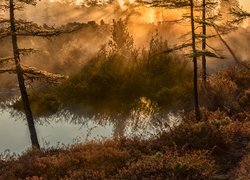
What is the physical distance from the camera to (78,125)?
23047 millimetres

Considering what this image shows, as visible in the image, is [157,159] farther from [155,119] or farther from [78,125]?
[78,125]

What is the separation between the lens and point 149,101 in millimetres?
27031

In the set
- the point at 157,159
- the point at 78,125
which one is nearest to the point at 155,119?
the point at 78,125

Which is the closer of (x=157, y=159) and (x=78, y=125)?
(x=157, y=159)

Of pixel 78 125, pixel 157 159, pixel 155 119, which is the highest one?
pixel 157 159

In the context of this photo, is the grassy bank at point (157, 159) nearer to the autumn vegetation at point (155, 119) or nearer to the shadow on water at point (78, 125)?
the autumn vegetation at point (155, 119)

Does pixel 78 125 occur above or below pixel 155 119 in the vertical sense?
below

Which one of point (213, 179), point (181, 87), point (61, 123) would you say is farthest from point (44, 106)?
point (213, 179)

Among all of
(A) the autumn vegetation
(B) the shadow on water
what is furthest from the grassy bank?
(B) the shadow on water

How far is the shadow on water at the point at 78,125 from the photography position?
68.1 feet

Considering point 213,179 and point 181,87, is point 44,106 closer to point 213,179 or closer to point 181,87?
point 181,87

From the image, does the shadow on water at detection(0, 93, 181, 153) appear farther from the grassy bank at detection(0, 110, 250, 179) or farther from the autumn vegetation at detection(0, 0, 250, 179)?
the grassy bank at detection(0, 110, 250, 179)

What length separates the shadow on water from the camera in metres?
20.8

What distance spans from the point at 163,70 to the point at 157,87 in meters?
2.01
